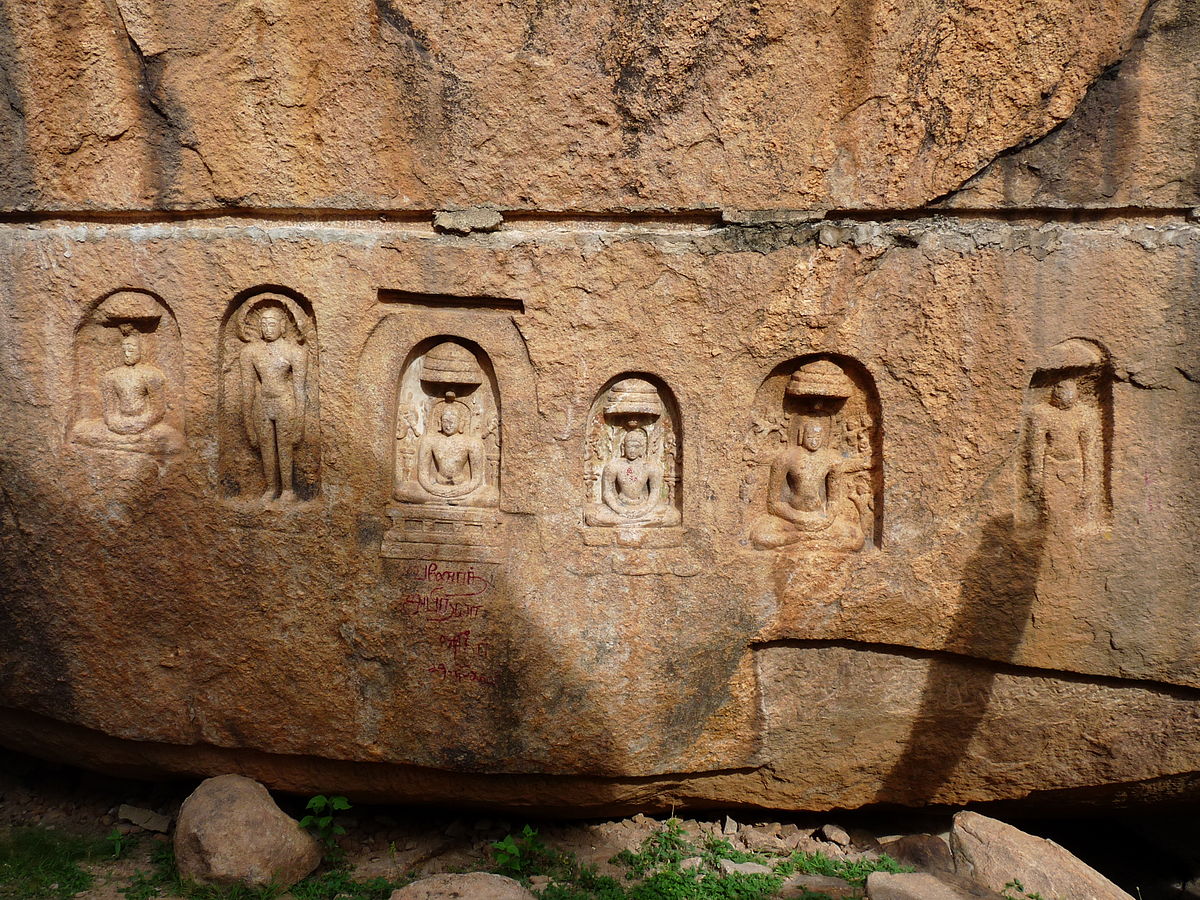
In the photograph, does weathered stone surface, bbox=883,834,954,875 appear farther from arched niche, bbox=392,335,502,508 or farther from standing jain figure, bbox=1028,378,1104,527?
arched niche, bbox=392,335,502,508

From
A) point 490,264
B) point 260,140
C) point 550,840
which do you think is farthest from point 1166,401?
point 260,140

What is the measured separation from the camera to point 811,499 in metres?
3.76

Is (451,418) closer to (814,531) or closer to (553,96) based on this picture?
(553,96)

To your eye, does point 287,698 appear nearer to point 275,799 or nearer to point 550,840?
point 275,799

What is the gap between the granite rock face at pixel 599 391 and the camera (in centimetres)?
341

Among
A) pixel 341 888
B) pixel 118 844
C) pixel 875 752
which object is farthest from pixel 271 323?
pixel 875 752

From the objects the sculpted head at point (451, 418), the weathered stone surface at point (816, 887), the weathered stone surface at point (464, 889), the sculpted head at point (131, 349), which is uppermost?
the sculpted head at point (131, 349)

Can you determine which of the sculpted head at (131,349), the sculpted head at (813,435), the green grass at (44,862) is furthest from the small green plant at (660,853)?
the sculpted head at (131,349)

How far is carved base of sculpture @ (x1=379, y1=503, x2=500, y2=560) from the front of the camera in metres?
3.68

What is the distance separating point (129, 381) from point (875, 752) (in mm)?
3608

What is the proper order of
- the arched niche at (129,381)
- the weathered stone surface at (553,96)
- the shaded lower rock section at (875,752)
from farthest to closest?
the shaded lower rock section at (875,752), the arched niche at (129,381), the weathered stone surface at (553,96)

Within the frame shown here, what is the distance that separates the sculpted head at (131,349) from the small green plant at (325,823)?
6.75ft

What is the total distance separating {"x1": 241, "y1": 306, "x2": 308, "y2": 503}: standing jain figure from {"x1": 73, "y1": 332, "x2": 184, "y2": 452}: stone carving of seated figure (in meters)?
0.36

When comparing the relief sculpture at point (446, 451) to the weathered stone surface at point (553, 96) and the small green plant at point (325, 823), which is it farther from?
the small green plant at point (325, 823)
